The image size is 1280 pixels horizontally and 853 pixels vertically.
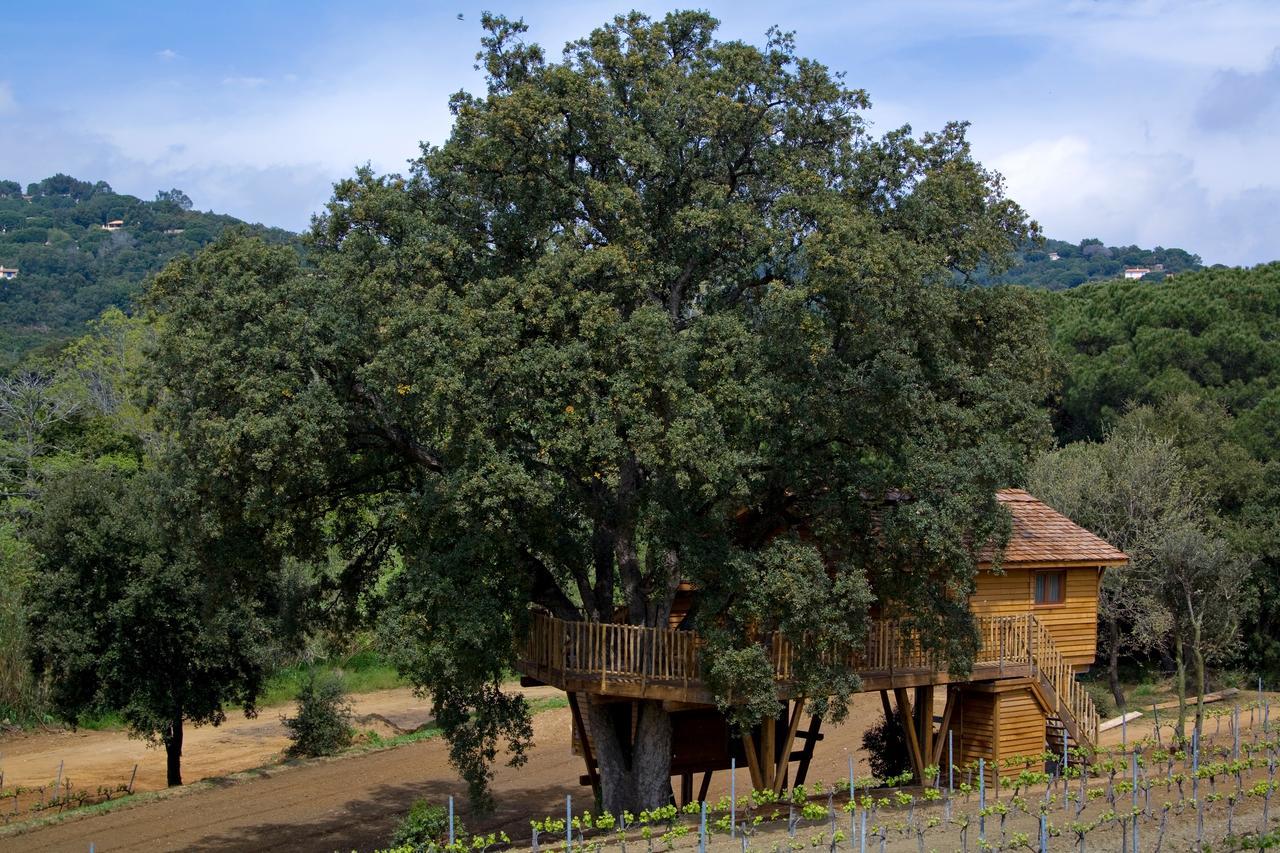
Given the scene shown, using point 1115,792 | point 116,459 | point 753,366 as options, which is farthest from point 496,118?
point 116,459

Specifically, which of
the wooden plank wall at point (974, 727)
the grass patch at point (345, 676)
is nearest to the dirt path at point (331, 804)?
the wooden plank wall at point (974, 727)

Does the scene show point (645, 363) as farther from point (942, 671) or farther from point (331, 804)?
point (331, 804)

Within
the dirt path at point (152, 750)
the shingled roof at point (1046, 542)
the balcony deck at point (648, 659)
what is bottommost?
the dirt path at point (152, 750)

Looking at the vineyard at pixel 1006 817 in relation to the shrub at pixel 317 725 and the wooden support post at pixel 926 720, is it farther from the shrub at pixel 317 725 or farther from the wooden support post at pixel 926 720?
the shrub at pixel 317 725

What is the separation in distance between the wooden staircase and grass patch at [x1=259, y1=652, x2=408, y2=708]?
25.3m

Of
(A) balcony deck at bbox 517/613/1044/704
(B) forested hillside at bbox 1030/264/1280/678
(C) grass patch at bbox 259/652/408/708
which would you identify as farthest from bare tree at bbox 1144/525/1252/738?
(C) grass patch at bbox 259/652/408/708

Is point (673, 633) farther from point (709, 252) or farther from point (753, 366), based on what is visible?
point (709, 252)

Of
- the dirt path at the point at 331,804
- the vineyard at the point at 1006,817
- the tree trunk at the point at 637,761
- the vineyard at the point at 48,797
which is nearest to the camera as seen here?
the vineyard at the point at 1006,817

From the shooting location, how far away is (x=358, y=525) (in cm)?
2452

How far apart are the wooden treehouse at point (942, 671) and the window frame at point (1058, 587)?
3 centimetres

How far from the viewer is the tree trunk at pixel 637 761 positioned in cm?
2297

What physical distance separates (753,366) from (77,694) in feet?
63.1

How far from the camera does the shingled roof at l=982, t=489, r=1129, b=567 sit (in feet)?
86.2

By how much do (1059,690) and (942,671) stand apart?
3694mm
